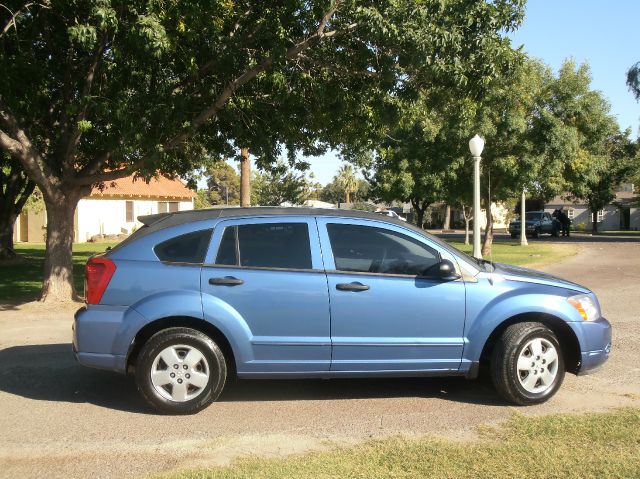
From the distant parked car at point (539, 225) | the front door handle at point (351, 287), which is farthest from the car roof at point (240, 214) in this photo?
the distant parked car at point (539, 225)

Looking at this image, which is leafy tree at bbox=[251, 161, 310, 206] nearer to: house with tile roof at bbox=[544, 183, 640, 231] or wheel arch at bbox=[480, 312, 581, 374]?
house with tile roof at bbox=[544, 183, 640, 231]

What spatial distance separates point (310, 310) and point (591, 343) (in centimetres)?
254

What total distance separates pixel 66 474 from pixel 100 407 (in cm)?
146

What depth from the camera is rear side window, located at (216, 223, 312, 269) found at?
542 centimetres

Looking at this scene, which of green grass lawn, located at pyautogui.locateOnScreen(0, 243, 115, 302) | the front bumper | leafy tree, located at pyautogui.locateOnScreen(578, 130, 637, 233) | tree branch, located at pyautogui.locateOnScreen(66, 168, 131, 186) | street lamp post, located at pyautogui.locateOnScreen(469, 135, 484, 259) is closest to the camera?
the front bumper

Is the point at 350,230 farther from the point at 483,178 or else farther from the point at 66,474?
the point at 483,178

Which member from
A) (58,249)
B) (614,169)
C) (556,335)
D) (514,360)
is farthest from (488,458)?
(614,169)

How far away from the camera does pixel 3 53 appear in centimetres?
1035


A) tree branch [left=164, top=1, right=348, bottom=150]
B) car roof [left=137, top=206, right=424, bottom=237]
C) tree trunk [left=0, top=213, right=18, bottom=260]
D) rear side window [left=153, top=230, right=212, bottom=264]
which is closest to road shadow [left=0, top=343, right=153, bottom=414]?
rear side window [left=153, top=230, right=212, bottom=264]

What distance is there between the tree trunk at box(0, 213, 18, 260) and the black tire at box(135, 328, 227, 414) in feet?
59.0

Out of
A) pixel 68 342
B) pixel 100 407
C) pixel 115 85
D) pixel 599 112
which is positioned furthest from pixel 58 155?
pixel 599 112

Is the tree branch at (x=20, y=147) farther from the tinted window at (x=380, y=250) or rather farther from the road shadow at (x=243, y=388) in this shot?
the tinted window at (x=380, y=250)

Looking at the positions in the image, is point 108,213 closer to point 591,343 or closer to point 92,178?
point 92,178

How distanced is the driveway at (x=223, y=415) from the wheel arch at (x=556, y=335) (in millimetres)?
362
